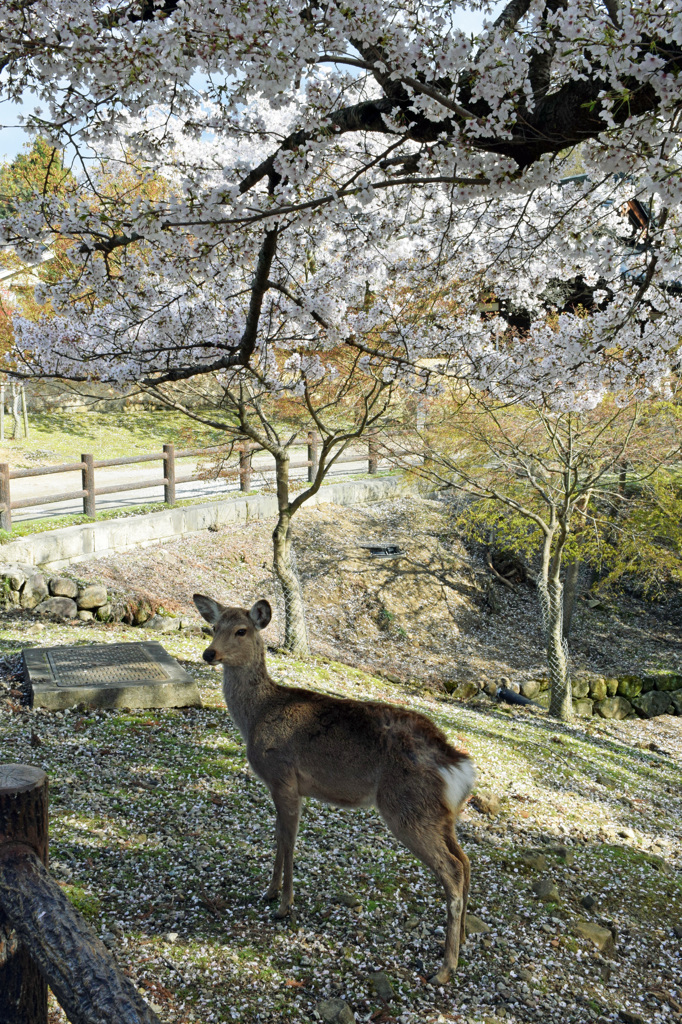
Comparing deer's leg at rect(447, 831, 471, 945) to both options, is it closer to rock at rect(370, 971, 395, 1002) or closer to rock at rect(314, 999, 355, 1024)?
rock at rect(370, 971, 395, 1002)

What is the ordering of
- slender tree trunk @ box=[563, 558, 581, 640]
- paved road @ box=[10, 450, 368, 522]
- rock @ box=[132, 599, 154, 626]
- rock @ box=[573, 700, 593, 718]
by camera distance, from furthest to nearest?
slender tree trunk @ box=[563, 558, 581, 640], paved road @ box=[10, 450, 368, 522], rock @ box=[573, 700, 593, 718], rock @ box=[132, 599, 154, 626]

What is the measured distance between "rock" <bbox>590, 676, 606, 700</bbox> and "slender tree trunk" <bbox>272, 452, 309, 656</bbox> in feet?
22.8

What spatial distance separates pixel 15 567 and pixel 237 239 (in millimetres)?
7215

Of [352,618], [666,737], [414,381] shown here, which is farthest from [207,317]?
[666,737]

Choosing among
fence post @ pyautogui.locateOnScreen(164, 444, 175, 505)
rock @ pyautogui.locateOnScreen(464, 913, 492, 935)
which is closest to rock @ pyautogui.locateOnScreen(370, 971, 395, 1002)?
rock @ pyautogui.locateOnScreen(464, 913, 492, 935)

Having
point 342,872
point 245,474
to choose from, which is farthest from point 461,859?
point 245,474

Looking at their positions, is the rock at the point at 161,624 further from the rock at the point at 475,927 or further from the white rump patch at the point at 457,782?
the white rump patch at the point at 457,782

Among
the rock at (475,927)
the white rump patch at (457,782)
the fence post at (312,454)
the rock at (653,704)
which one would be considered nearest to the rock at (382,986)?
the rock at (475,927)

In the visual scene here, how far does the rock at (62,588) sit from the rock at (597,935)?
8778 mm

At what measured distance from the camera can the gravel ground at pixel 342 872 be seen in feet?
14.1

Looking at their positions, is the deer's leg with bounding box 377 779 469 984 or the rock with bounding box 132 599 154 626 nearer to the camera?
the deer's leg with bounding box 377 779 469 984

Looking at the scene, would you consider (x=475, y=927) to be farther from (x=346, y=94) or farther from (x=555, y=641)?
(x=555, y=641)

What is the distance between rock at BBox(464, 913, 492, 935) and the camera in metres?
5.07

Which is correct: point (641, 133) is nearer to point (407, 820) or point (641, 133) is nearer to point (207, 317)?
point (407, 820)
